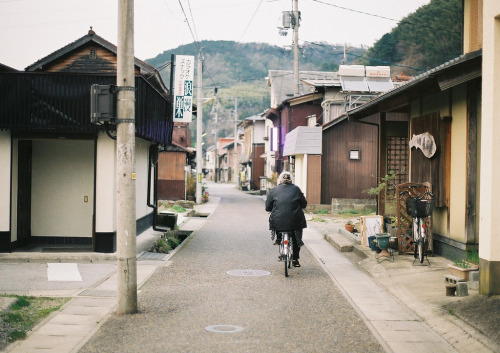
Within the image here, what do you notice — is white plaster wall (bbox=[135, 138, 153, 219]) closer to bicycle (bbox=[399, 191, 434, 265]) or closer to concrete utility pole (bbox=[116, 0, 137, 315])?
bicycle (bbox=[399, 191, 434, 265])

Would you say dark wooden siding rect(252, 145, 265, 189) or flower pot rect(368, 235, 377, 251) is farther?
dark wooden siding rect(252, 145, 265, 189)

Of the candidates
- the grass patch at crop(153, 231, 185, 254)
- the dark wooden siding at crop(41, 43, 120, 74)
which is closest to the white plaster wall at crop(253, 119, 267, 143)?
the dark wooden siding at crop(41, 43, 120, 74)

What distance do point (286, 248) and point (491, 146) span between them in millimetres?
4322

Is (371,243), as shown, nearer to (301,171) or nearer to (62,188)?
(62,188)

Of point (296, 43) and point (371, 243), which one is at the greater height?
point (296, 43)

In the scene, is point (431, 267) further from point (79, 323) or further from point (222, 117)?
point (222, 117)

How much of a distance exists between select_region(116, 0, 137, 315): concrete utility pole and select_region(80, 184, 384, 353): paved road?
0.39 metres

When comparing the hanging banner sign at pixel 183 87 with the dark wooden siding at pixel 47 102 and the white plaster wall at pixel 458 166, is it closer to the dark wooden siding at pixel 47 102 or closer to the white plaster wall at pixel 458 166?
the dark wooden siding at pixel 47 102

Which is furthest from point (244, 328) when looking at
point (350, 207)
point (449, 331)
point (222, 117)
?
point (222, 117)

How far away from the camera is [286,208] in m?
10.8

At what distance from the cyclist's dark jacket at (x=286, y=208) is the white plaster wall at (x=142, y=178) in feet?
22.3

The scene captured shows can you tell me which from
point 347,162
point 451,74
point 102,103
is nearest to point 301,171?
point 347,162

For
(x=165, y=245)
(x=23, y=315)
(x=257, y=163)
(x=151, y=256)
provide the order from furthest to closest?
(x=257, y=163)
(x=165, y=245)
(x=151, y=256)
(x=23, y=315)

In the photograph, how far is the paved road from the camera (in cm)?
618
